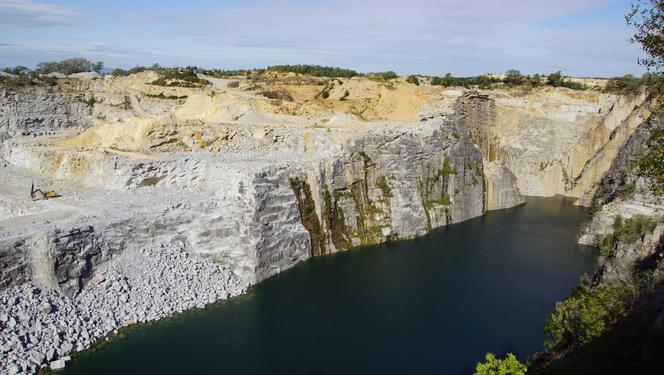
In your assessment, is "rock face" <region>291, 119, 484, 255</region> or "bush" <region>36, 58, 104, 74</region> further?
"bush" <region>36, 58, 104, 74</region>

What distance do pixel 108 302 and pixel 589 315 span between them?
21.3 metres

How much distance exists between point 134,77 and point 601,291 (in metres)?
60.7

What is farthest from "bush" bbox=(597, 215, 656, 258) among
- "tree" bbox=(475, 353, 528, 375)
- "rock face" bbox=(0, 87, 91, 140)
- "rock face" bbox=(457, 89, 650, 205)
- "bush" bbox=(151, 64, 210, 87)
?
"rock face" bbox=(0, 87, 91, 140)

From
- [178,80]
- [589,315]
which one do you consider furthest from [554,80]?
[589,315]


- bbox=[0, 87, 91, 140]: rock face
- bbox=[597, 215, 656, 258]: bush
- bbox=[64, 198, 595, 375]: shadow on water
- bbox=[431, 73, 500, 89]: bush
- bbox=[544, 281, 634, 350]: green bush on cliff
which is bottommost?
bbox=[64, 198, 595, 375]: shadow on water

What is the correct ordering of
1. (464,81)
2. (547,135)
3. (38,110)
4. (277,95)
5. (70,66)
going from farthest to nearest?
(70,66) → (464,81) → (547,135) → (38,110) → (277,95)

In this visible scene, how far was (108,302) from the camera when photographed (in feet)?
87.0

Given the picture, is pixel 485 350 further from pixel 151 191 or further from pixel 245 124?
pixel 245 124

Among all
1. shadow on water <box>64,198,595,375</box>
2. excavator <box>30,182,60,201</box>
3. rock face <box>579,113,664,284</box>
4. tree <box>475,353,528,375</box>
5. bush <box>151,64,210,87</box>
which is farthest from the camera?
bush <box>151,64,210,87</box>

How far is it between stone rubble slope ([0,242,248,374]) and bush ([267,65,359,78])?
40203mm

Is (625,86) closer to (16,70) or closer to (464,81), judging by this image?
(464,81)

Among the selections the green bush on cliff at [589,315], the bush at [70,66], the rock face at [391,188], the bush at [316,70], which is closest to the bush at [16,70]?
the bush at [70,66]

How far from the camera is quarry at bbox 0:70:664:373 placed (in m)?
26.7

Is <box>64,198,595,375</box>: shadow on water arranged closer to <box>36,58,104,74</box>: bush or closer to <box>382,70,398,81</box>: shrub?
<box>382,70,398,81</box>: shrub
